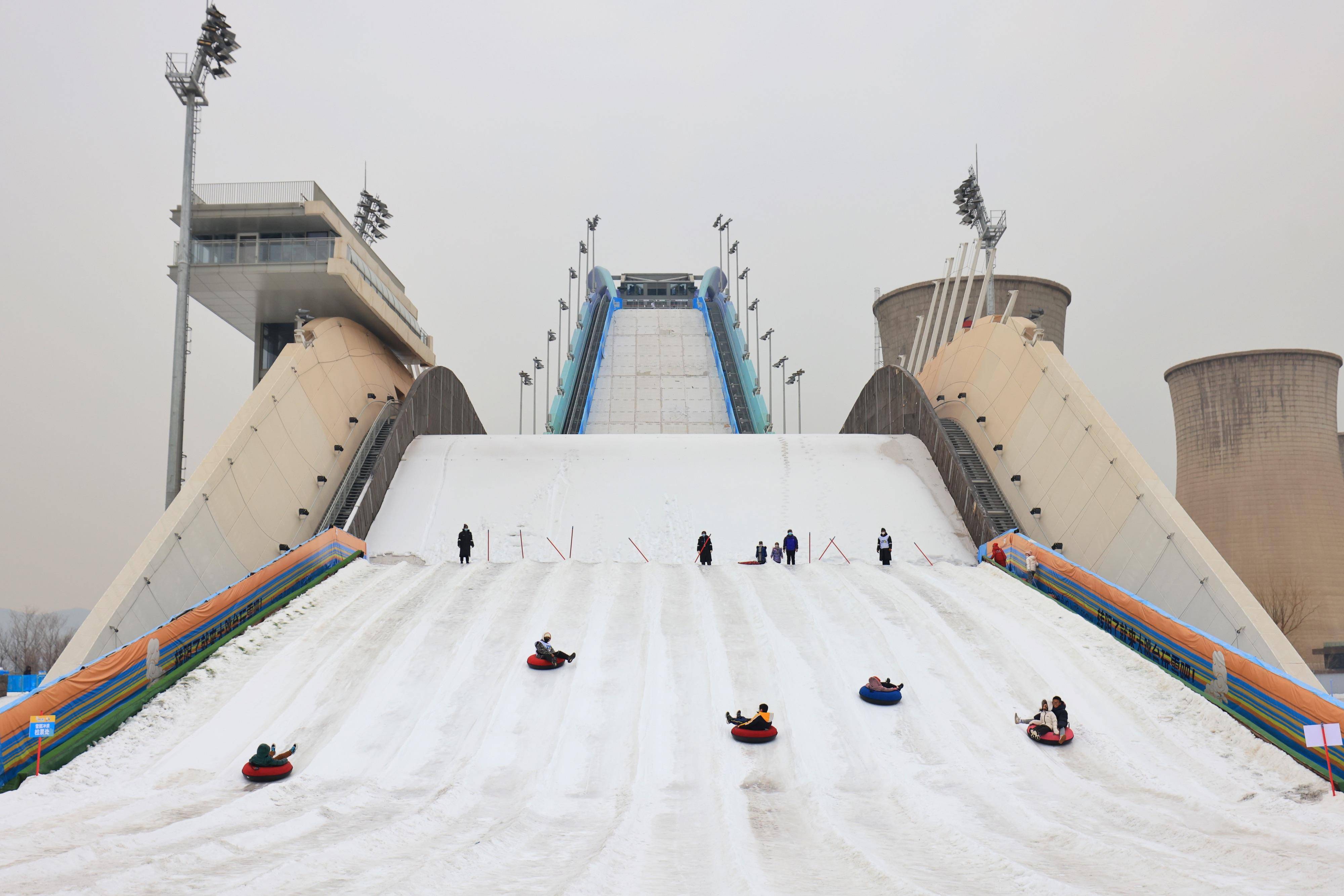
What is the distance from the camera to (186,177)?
21391 mm

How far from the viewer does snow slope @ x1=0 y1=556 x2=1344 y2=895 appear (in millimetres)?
7496

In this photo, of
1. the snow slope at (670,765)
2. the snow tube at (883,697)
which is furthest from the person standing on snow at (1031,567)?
the snow tube at (883,697)

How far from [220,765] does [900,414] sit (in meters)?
23.4

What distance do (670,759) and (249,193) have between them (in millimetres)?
20565

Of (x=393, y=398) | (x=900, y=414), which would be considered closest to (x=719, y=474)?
(x=900, y=414)

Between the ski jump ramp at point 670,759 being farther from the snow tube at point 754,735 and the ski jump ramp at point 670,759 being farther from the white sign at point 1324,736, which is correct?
the white sign at point 1324,736

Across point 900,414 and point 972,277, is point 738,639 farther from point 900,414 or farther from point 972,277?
point 972,277

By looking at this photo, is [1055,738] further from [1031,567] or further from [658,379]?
[658,379]

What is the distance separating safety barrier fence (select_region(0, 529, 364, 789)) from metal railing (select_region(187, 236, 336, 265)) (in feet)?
33.8

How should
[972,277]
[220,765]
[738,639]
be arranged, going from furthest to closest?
[972,277] < [738,639] < [220,765]

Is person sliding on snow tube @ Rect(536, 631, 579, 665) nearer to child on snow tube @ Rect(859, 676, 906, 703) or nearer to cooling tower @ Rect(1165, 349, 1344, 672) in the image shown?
child on snow tube @ Rect(859, 676, 906, 703)

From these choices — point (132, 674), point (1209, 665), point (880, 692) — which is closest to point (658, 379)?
point (880, 692)

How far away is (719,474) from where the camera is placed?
26109 mm

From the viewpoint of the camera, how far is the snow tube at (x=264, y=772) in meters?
10.4
